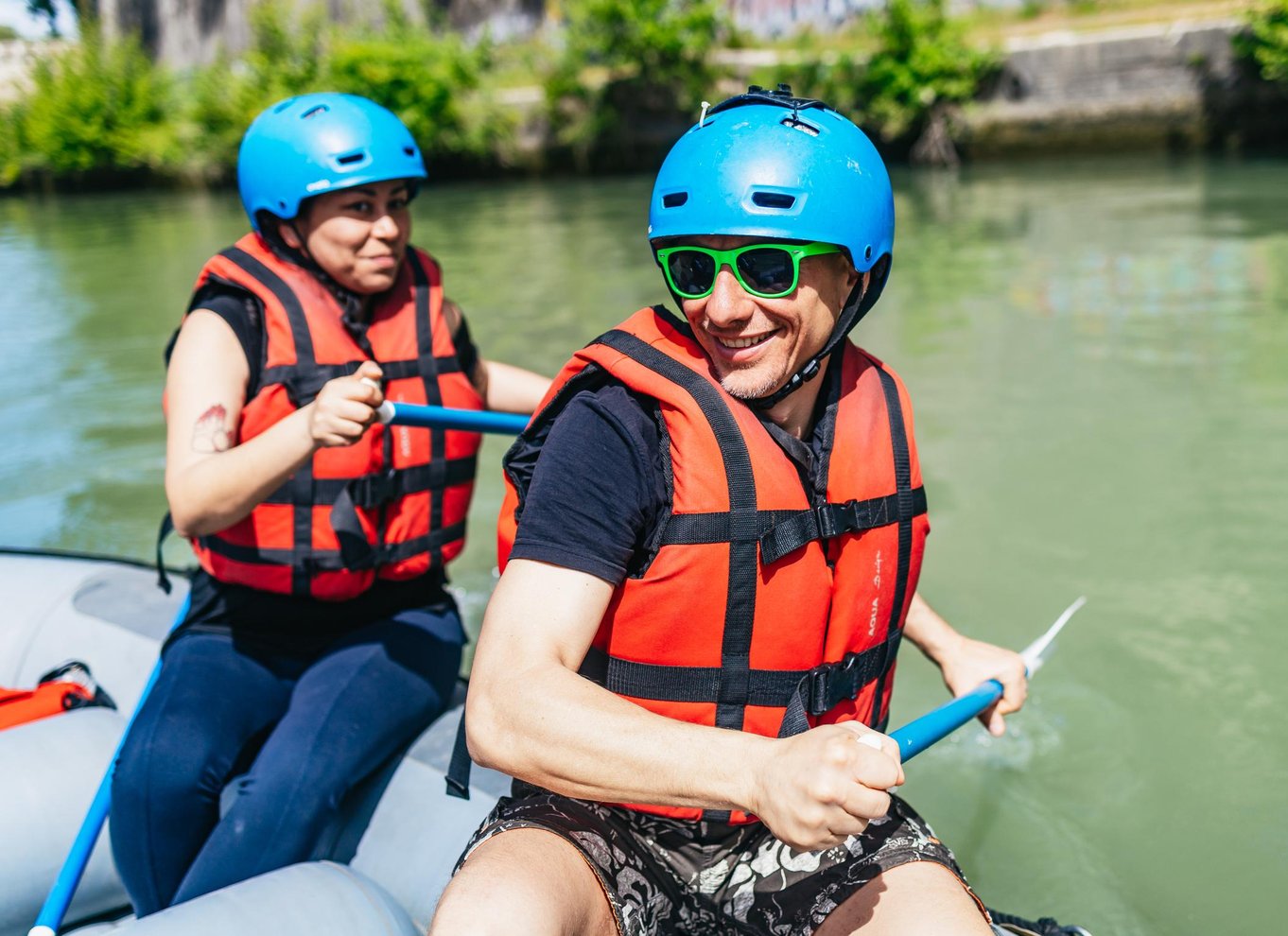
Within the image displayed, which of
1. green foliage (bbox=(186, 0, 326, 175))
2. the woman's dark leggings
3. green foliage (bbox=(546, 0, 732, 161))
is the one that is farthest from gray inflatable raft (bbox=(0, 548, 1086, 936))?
green foliage (bbox=(186, 0, 326, 175))

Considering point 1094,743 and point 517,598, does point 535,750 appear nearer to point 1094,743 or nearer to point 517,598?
Result: point 517,598

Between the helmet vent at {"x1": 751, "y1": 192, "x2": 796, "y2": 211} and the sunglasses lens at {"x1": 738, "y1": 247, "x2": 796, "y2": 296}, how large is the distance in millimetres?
62

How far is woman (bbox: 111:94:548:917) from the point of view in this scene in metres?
2.28

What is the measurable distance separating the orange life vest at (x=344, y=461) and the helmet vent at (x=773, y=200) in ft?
3.97

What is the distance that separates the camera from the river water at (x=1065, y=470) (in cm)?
311

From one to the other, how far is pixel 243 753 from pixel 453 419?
0.79 m

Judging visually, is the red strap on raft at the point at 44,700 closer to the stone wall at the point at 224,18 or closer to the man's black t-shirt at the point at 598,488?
the man's black t-shirt at the point at 598,488

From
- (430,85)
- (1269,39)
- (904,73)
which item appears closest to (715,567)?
(1269,39)

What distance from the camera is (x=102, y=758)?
2.57 metres

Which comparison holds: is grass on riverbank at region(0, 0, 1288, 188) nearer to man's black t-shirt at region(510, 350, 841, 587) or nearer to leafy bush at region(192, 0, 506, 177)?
leafy bush at region(192, 0, 506, 177)

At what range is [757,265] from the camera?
71.9 inches

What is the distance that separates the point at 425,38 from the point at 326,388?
20.3 metres

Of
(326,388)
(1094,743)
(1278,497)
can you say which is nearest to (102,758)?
(326,388)

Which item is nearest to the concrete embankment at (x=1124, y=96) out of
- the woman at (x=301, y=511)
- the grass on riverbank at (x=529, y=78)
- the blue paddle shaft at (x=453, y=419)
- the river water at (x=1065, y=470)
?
the grass on riverbank at (x=529, y=78)
